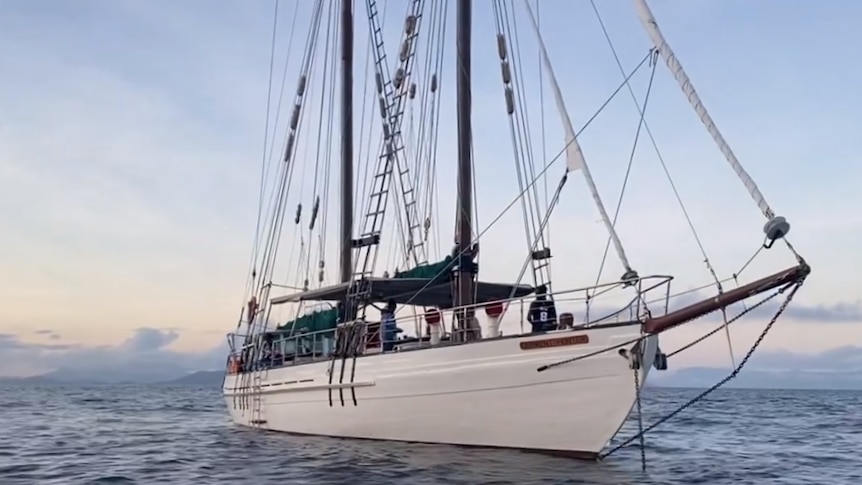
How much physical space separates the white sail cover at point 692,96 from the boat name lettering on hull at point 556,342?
4917 mm

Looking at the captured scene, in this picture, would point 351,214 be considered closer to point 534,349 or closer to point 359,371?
point 359,371

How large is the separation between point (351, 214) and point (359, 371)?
11.9m

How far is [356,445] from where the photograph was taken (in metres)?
23.1

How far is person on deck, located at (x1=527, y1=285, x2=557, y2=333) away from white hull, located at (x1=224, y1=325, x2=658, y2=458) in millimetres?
846

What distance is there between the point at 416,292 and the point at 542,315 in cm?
621

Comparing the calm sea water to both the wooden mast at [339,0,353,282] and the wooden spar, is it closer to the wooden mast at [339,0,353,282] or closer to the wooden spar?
the wooden spar

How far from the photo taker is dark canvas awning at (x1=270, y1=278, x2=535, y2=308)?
25.2 meters

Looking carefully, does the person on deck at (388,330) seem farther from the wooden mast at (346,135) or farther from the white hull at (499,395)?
the wooden mast at (346,135)

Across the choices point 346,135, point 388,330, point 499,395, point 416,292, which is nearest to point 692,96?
point 499,395

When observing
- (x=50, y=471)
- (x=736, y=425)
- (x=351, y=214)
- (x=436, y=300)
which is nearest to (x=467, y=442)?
(x=436, y=300)

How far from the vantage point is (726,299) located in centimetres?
1769

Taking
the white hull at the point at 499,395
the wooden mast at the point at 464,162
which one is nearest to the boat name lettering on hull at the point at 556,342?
the white hull at the point at 499,395

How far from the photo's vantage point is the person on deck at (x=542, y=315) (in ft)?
66.2

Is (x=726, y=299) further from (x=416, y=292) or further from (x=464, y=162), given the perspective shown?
(x=416, y=292)
